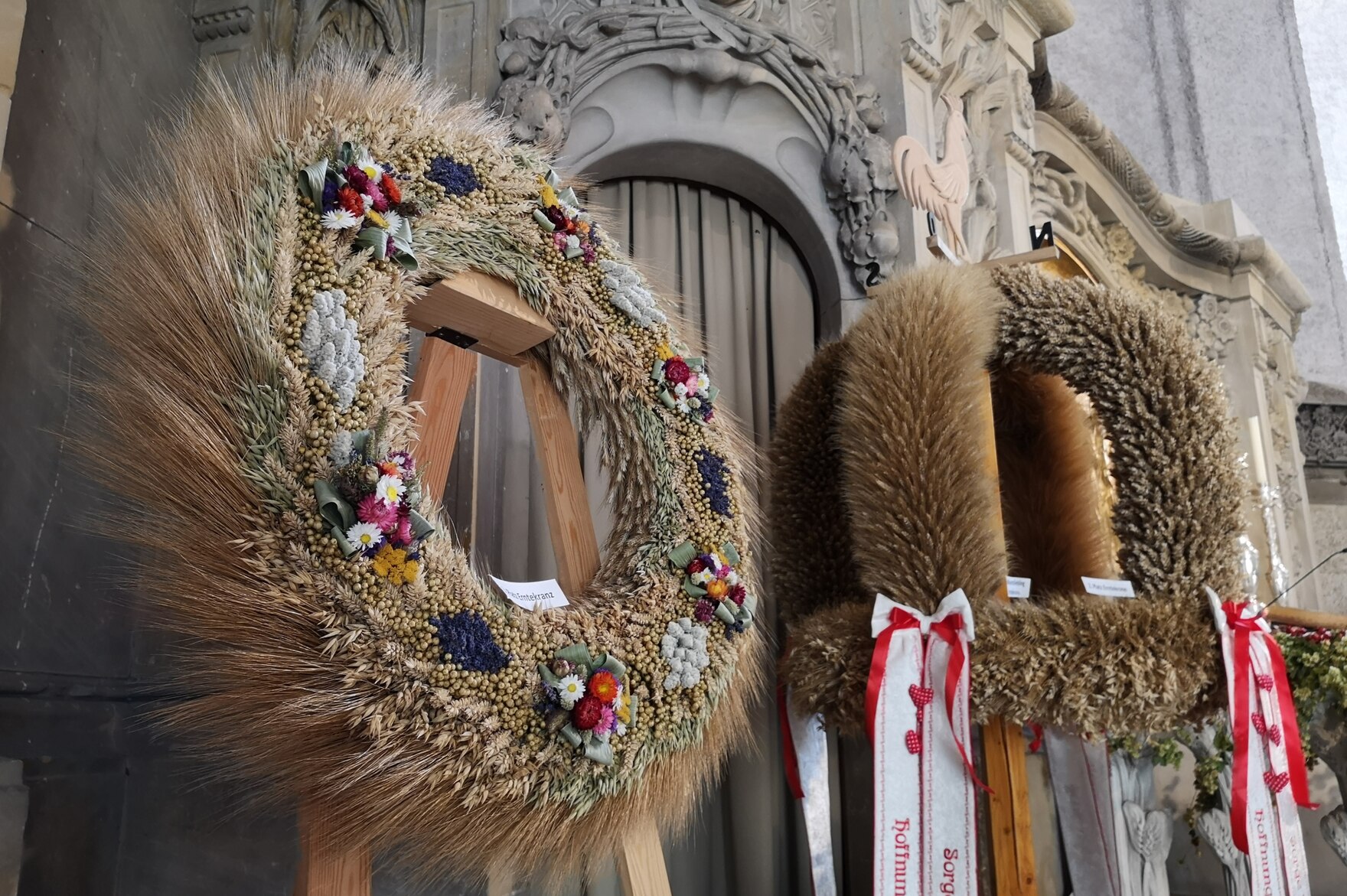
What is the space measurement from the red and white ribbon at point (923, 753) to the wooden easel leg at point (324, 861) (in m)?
0.73

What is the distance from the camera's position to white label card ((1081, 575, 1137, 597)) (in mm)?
1424

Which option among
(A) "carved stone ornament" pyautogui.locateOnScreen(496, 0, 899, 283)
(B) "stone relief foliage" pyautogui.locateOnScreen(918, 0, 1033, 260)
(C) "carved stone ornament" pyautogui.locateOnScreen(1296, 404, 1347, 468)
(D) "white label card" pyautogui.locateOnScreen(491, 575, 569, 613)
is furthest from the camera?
(C) "carved stone ornament" pyautogui.locateOnScreen(1296, 404, 1347, 468)

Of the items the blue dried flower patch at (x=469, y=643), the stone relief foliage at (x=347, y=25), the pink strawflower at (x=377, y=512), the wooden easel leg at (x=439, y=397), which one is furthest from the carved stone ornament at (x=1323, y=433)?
the pink strawflower at (x=377, y=512)

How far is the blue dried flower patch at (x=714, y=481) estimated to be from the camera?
130 centimetres

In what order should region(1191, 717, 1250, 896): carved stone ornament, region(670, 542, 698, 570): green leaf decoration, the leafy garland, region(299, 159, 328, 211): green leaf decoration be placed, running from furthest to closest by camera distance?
region(1191, 717, 1250, 896): carved stone ornament < the leafy garland < region(670, 542, 698, 570): green leaf decoration < region(299, 159, 328, 211): green leaf decoration

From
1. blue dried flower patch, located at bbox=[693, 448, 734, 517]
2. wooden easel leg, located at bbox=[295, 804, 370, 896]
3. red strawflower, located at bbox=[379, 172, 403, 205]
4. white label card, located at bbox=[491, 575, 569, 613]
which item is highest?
red strawflower, located at bbox=[379, 172, 403, 205]

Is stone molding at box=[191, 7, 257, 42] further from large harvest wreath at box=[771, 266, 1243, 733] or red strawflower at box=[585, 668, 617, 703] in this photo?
red strawflower at box=[585, 668, 617, 703]

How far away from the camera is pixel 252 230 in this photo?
0.94 m

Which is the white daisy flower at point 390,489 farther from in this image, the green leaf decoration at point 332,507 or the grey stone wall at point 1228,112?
the grey stone wall at point 1228,112

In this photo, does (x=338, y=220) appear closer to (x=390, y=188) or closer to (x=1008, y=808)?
(x=390, y=188)

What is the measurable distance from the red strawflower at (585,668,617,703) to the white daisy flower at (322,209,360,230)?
22.1 inches

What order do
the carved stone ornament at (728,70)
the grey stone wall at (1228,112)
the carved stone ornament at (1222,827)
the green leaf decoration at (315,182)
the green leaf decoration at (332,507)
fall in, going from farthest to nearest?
the grey stone wall at (1228,112)
the carved stone ornament at (728,70)
the carved stone ornament at (1222,827)
the green leaf decoration at (315,182)
the green leaf decoration at (332,507)

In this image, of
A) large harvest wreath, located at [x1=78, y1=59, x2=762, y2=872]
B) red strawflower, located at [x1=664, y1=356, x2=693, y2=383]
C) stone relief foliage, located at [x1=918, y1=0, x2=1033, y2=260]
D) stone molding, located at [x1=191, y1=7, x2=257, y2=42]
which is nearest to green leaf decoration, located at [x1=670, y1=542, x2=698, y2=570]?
large harvest wreath, located at [x1=78, y1=59, x2=762, y2=872]

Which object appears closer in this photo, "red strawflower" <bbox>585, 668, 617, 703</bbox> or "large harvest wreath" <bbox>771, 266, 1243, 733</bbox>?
"red strawflower" <bbox>585, 668, 617, 703</bbox>
